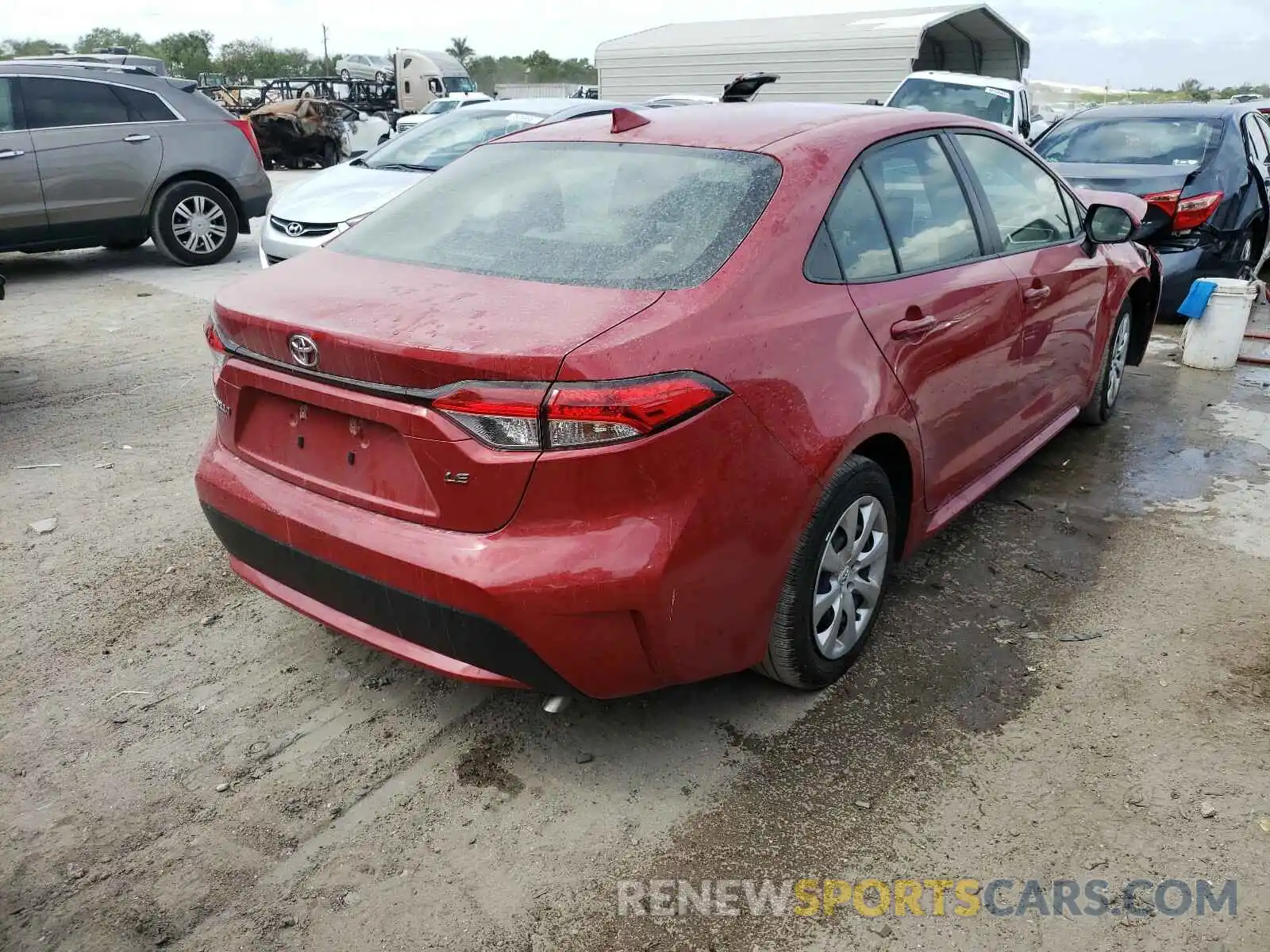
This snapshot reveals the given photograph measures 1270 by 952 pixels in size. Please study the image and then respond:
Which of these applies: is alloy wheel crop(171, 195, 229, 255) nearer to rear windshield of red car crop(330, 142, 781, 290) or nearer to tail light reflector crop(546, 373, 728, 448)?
rear windshield of red car crop(330, 142, 781, 290)

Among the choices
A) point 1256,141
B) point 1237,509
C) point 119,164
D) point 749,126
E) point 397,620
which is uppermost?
point 749,126

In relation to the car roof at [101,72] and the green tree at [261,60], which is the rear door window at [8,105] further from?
the green tree at [261,60]

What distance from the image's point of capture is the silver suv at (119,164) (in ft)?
28.7

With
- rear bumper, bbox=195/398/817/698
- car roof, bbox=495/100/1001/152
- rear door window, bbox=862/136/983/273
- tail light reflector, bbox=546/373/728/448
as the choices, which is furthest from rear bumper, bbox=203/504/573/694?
rear door window, bbox=862/136/983/273

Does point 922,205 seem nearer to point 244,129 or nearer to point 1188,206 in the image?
point 1188,206

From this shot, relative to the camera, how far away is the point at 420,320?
8.19ft

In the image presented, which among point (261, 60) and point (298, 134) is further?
point (261, 60)

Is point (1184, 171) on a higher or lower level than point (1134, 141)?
lower

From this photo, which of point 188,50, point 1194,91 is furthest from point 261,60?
point 1194,91

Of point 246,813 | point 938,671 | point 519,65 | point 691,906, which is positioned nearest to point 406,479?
point 246,813

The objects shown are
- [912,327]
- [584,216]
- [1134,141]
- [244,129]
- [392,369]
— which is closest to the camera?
[392,369]

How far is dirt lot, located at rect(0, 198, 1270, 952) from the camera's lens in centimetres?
232

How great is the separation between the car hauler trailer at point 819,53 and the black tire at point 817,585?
609 inches

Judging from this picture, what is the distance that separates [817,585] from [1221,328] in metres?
5.15
